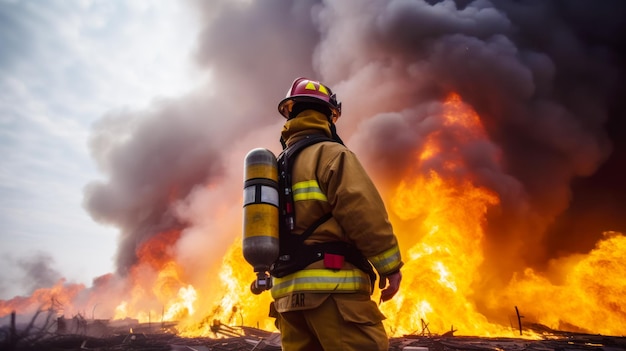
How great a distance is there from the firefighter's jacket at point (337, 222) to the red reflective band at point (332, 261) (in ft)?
0.10

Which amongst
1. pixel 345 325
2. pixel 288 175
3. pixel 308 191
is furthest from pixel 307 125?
pixel 345 325

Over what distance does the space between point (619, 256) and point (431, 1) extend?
1962cm

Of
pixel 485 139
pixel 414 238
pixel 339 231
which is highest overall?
pixel 485 139

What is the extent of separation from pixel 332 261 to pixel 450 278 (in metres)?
11.4

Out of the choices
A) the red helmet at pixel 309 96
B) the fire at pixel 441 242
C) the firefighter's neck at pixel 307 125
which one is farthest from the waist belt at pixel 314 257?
the fire at pixel 441 242

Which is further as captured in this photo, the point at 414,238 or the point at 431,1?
the point at 431,1

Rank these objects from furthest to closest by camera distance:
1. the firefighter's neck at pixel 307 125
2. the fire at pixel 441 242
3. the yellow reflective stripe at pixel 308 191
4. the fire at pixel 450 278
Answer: the fire at pixel 450 278 < the fire at pixel 441 242 < the firefighter's neck at pixel 307 125 < the yellow reflective stripe at pixel 308 191

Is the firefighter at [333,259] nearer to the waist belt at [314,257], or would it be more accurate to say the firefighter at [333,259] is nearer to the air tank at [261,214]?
the waist belt at [314,257]

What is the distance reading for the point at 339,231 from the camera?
7.33ft

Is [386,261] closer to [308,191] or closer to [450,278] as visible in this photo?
[308,191]

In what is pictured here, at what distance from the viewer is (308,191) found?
235 cm

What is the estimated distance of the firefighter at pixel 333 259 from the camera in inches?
79.5

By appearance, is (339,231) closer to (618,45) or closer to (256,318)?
(256,318)

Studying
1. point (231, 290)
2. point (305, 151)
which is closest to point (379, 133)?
point (231, 290)
